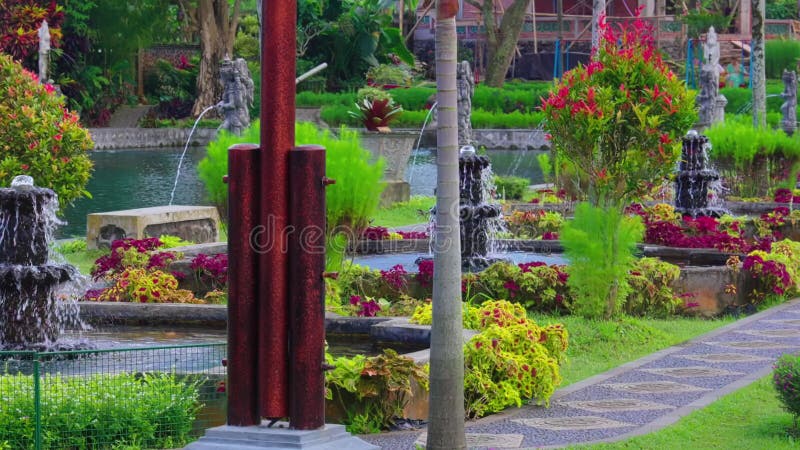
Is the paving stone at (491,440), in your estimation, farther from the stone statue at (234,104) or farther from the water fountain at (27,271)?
the stone statue at (234,104)

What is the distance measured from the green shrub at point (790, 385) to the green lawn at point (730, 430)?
6.6 inches

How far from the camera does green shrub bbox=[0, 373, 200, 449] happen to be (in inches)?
275

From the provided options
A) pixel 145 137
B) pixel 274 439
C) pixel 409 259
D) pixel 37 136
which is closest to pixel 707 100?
pixel 409 259

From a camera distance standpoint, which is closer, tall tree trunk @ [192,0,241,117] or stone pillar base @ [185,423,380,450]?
stone pillar base @ [185,423,380,450]

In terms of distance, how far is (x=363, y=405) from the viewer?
7.75m

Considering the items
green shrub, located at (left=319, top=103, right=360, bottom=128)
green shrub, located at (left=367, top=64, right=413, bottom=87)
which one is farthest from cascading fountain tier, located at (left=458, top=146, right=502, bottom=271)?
green shrub, located at (left=367, top=64, right=413, bottom=87)

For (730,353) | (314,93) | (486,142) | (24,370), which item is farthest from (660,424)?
(314,93)

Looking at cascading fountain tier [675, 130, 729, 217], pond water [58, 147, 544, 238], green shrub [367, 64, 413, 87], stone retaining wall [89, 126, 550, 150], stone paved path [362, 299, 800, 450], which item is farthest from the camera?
green shrub [367, 64, 413, 87]

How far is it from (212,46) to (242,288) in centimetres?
3743

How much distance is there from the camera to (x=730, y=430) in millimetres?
7512

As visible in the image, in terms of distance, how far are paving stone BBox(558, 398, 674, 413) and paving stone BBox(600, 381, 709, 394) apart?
11.7 inches

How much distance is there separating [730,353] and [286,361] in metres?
5.34

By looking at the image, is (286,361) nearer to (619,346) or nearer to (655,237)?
(619,346)

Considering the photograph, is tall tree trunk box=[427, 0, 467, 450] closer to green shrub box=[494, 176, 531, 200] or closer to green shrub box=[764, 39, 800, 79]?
green shrub box=[494, 176, 531, 200]
